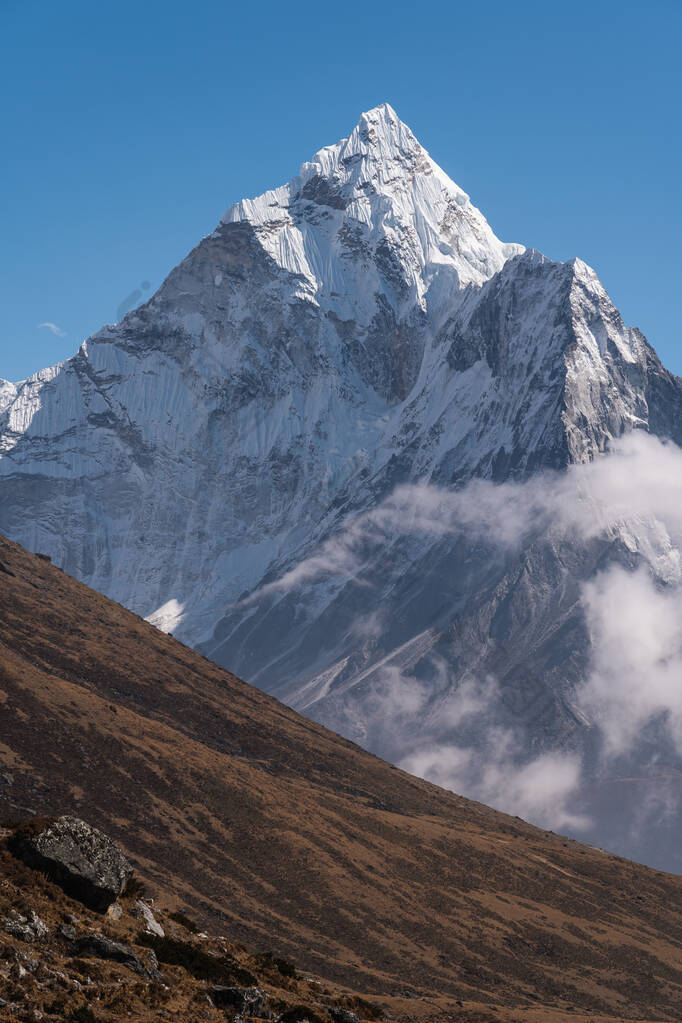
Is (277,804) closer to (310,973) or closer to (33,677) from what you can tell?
(33,677)

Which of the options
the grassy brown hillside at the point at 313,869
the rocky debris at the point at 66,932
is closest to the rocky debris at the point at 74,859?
the rocky debris at the point at 66,932

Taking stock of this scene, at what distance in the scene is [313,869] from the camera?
152250 millimetres

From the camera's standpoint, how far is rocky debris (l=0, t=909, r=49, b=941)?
177 feet

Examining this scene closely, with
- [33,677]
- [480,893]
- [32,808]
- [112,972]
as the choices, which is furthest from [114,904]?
[480,893]

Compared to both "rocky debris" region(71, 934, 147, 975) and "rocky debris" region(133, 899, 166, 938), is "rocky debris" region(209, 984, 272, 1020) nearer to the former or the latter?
"rocky debris" region(71, 934, 147, 975)

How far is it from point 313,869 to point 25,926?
101 metres

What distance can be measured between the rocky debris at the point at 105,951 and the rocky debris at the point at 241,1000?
12.3 feet

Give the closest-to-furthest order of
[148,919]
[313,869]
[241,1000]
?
[241,1000]
[148,919]
[313,869]

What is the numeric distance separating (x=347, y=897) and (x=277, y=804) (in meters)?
21.0

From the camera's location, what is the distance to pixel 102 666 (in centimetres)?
19412

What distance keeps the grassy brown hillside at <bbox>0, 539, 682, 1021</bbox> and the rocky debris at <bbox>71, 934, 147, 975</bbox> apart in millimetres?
59020

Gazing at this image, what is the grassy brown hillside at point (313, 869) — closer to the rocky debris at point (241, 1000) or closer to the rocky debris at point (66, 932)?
the rocky debris at point (241, 1000)

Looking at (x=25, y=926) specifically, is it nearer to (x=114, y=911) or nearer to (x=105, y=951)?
(x=105, y=951)

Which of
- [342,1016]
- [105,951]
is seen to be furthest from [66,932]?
[342,1016]
